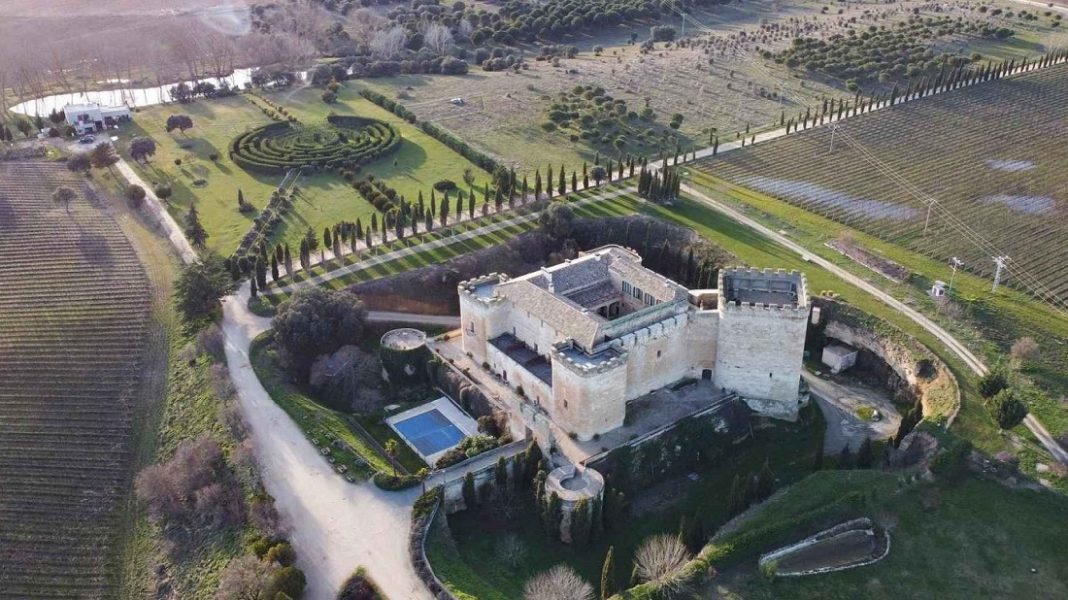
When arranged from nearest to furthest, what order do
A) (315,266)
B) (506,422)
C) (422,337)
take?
(506,422)
(422,337)
(315,266)

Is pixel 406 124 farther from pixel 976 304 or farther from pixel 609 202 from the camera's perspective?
pixel 976 304

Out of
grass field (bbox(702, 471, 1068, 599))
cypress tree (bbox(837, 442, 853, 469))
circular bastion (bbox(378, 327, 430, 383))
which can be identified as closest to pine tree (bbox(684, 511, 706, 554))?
grass field (bbox(702, 471, 1068, 599))

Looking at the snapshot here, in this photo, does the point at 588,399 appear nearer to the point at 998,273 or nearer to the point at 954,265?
the point at 998,273

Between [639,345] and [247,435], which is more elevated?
[639,345]

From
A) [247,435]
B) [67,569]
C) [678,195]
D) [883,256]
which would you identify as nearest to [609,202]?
[678,195]

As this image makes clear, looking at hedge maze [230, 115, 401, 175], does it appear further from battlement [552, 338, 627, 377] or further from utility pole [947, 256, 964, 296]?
utility pole [947, 256, 964, 296]

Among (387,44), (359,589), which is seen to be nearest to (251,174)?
(387,44)
